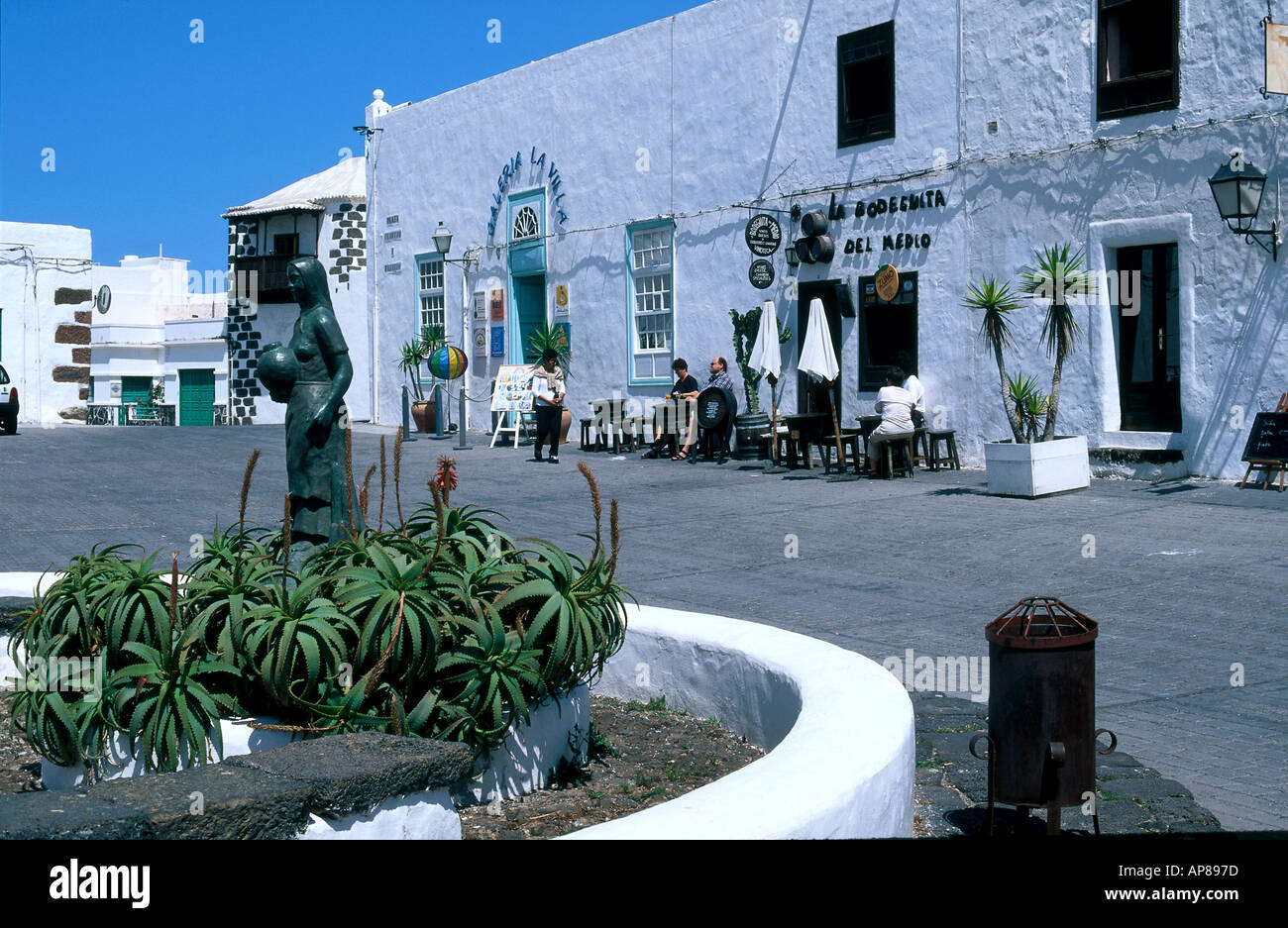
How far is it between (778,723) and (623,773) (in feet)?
1.77

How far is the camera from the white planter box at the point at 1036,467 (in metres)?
12.5

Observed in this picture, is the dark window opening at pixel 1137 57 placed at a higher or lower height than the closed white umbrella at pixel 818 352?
higher

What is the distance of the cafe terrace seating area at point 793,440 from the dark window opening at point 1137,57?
415 centimetres

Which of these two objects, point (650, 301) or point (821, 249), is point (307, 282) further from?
point (650, 301)

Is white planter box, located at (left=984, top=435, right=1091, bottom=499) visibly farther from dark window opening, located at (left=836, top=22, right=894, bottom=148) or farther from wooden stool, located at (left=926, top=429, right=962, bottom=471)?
dark window opening, located at (left=836, top=22, right=894, bottom=148)

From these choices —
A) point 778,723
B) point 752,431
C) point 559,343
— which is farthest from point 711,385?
point 778,723

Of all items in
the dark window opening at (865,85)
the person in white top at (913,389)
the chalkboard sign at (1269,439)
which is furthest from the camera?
the dark window opening at (865,85)

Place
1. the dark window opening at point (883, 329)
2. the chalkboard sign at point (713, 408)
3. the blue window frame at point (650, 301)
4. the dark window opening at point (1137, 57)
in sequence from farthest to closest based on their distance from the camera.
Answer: the blue window frame at point (650, 301) → the chalkboard sign at point (713, 408) → the dark window opening at point (883, 329) → the dark window opening at point (1137, 57)

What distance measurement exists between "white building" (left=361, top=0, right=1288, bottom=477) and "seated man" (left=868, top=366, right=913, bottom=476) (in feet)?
5.28

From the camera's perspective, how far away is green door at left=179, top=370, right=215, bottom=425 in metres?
43.0

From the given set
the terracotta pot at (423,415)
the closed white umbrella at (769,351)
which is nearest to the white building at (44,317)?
the terracotta pot at (423,415)

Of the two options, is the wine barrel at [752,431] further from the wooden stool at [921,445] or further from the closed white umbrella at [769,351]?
the wooden stool at [921,445]

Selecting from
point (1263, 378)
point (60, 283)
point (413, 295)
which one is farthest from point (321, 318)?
point (60, 283)

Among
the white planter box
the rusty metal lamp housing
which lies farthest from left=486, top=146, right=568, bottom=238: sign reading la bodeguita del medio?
the rusty metal lamp housing
